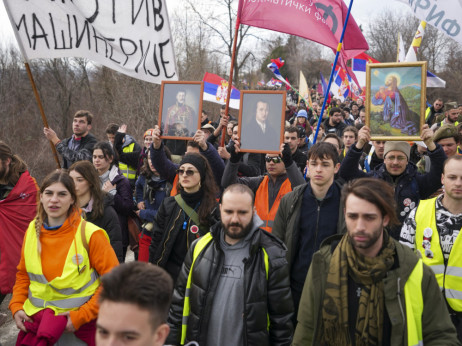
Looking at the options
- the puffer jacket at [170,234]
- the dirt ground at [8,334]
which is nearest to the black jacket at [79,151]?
the dirt ground at [8,334]

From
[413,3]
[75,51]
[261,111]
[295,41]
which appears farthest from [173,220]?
[295,41]

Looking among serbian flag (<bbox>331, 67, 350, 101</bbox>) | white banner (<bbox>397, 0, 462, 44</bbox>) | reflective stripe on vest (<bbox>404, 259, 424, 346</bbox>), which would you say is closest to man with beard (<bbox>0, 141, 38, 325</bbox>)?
reflective stripe on vest (<bbox>404, 259, 424, 346</bbox>)

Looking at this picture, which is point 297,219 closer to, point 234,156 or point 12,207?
point 234,156

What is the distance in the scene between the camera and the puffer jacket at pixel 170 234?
4.13m

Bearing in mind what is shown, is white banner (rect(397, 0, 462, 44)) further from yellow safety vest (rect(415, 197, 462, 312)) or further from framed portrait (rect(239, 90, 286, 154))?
yellow safety vest (rect(415, 197, 462, 312))

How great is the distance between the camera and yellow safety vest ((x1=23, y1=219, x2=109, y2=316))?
3285mm

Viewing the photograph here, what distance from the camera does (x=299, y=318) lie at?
282cm

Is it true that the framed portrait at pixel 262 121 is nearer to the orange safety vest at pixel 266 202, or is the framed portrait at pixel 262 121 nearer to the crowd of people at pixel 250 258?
the crowd of people at pixel 250 258

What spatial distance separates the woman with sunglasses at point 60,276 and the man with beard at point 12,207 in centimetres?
113

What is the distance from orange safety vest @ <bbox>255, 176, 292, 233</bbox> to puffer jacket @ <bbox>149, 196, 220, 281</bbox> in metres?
0.65

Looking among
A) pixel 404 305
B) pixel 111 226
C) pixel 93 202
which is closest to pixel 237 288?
pixel 404 305

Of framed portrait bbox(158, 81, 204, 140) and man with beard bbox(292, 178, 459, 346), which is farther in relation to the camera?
framed portrait bbox(158, 81, 204, 140)

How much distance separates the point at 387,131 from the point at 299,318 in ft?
7.33

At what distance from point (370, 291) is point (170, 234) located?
2033 millimetres
